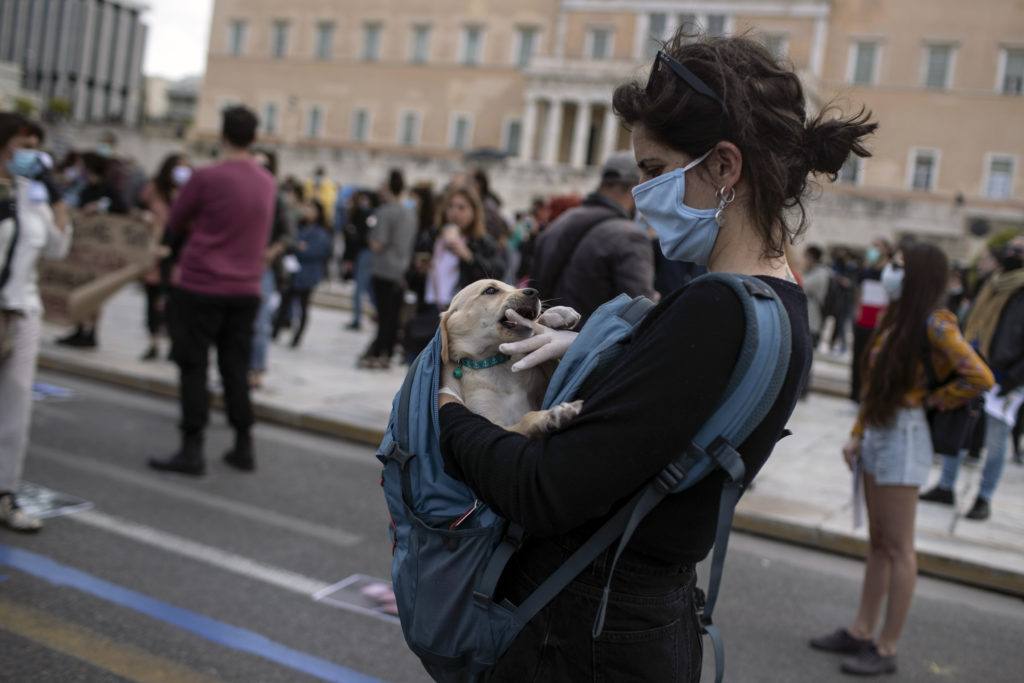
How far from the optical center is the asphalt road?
4016 mm

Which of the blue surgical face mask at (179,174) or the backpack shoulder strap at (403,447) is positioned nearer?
the backpack shoulder strap at (403,447)

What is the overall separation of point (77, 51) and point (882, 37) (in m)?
88.3

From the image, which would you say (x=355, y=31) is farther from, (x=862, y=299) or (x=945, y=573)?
(x=945, y=573)

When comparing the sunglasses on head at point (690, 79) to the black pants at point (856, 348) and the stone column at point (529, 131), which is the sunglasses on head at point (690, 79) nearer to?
the black pants at point (856, 348)

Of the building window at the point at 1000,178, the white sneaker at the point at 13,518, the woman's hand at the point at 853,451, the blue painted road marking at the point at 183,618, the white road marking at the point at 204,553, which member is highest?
the building window at the point at 1000,178

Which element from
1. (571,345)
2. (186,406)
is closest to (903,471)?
(571,345)

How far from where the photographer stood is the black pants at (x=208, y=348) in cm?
664

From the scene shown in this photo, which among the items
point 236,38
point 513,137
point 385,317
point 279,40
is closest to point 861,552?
point 385,317

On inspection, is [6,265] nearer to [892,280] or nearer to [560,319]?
[560,319]

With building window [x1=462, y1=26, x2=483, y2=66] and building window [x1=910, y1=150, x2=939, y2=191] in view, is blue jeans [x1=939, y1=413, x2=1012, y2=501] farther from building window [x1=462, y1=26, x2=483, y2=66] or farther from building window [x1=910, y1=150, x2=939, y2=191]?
building window [x1=462, y1=26, x2=483, y2=66]

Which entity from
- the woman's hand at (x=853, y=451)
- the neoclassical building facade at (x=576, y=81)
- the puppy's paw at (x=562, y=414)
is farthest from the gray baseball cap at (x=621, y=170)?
the neoclassical building facade at (x=576, y=81)

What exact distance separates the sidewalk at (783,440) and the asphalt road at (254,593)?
7.3 inches

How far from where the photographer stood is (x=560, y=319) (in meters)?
1.97

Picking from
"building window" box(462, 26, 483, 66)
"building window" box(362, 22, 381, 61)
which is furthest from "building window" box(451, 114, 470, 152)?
"building window" box(362, 22, 381, 61)
